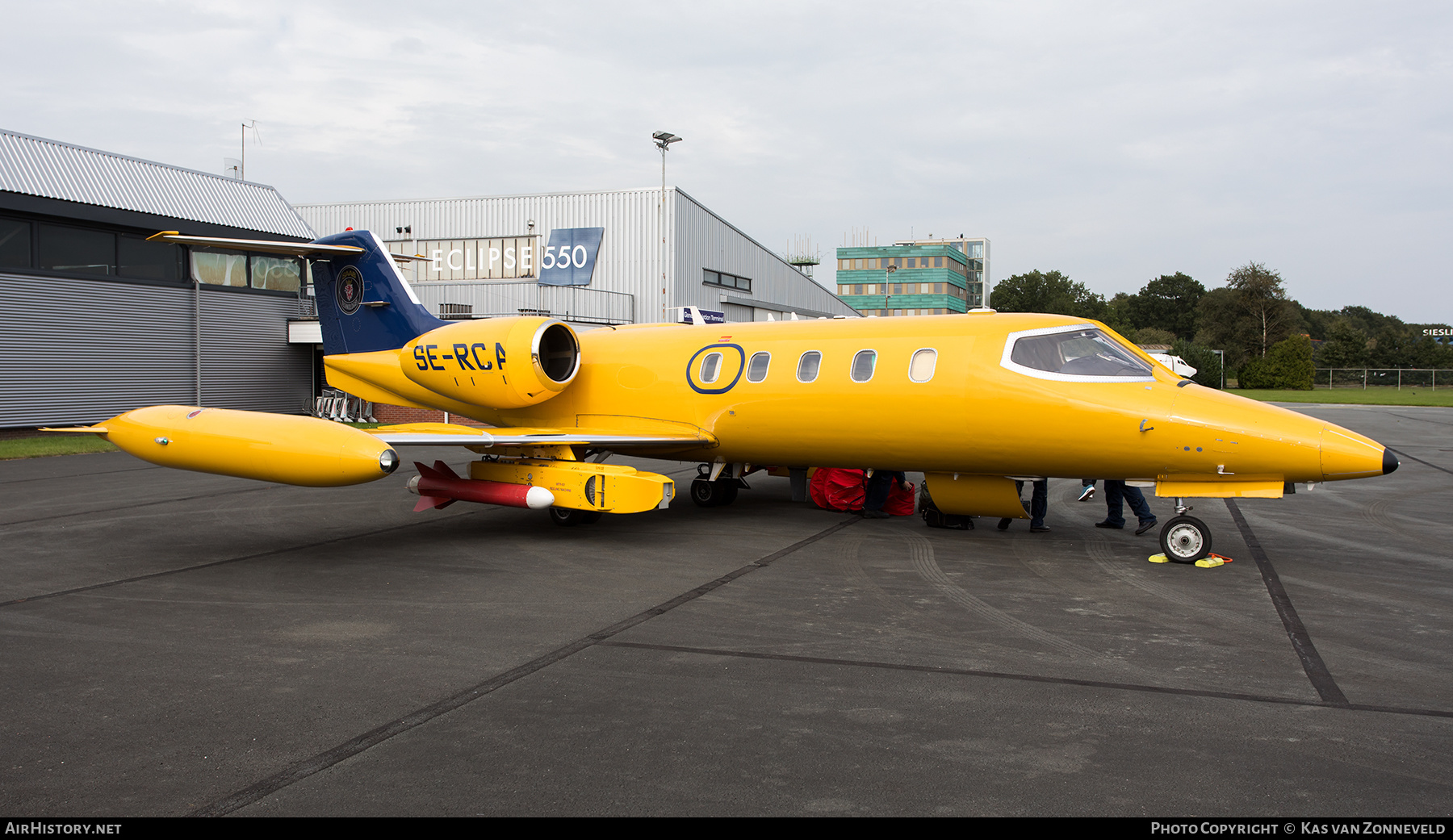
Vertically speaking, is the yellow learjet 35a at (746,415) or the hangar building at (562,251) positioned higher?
the hangar building at (562,251)

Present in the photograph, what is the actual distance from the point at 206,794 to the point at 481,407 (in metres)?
9.56

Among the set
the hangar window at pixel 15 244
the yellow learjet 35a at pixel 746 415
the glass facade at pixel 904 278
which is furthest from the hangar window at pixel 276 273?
the glass facade at pixel 904 278

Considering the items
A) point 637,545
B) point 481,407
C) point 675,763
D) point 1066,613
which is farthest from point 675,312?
point 675,763

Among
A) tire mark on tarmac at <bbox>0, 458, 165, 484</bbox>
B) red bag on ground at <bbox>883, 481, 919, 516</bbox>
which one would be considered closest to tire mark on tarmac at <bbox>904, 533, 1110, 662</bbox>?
red bag on ground at <bbox>883, 481, 919, 516</bbox>

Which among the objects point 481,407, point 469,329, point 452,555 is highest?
point 469,329

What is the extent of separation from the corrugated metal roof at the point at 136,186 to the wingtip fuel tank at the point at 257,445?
17669 mm

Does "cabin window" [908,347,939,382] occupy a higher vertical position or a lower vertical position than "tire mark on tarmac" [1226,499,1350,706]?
higher

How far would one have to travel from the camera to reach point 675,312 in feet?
109

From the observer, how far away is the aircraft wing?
10406 mm

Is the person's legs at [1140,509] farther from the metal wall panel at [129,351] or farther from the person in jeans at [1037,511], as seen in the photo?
the metal wall panel at [129,351]

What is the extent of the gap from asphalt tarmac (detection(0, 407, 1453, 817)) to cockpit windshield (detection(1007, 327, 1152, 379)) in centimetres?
204

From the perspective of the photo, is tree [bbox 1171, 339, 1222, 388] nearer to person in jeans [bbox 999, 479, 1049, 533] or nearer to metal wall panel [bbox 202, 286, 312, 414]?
metal wall panel [bbox 202, 286, 312, 414]

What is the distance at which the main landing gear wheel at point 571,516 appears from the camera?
11852mm
